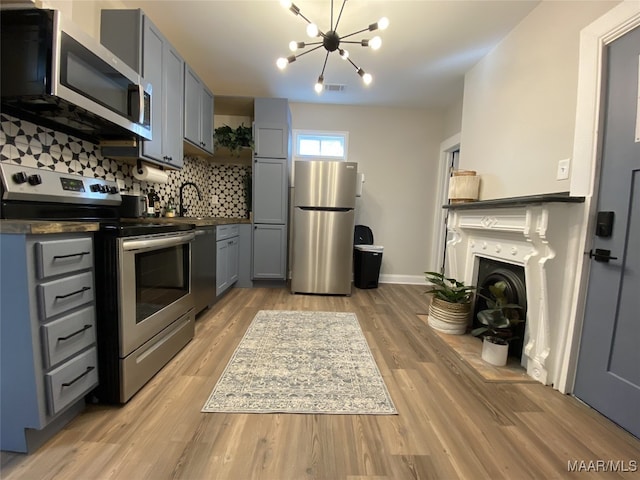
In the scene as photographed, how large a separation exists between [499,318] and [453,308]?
0.55 m

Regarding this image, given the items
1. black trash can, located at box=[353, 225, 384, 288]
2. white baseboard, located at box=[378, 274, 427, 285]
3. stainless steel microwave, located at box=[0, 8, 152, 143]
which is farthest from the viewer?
white baseboard, located at box=[378, 274, 427, 285]

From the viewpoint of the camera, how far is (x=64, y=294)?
43.3 inches

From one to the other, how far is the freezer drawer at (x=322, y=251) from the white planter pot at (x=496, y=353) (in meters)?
1.71

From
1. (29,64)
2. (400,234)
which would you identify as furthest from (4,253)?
(400,234)

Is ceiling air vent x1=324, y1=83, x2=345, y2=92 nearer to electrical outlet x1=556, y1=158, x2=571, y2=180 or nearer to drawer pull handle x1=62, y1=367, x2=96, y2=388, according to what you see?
electrical outlet x1=556, y1=158, x2=571, y2=180

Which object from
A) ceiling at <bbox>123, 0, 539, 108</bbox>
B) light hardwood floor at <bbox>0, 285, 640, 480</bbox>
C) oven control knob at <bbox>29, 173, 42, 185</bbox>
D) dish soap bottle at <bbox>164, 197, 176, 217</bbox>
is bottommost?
light hardwood floor at <bbox>0, 285, 640, 480</bbox>

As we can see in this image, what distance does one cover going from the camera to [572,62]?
64.3 inches

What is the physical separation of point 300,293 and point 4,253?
2710 millimetres

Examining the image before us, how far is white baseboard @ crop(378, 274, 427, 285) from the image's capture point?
4.21 meters

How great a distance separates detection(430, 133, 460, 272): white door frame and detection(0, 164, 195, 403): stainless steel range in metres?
3.49

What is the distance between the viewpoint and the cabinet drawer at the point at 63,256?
1.00 meters

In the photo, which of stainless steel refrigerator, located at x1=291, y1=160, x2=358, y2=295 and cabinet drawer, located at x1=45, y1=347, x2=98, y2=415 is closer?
cabinet drawer, located at x1=45, y1=347, x2=98, y2=415

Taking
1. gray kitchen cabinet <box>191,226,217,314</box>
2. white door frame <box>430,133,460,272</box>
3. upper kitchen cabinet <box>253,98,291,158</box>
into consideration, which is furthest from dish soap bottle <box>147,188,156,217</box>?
white door frame <box>430,133,460,272</box>

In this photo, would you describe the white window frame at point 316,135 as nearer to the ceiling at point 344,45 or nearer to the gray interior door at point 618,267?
the ceiling at point 344,45
